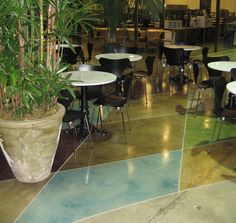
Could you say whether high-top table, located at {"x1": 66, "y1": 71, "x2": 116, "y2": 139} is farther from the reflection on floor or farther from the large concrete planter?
the large concrete planter

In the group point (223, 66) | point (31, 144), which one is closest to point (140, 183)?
point (31, 144)

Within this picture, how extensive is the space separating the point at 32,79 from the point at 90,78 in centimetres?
119

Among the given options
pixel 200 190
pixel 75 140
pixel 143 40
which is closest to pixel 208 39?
pixel 143 40

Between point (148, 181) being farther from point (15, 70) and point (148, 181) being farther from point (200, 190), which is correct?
point (15, 70)

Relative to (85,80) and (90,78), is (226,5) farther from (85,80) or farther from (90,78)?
(85,80)

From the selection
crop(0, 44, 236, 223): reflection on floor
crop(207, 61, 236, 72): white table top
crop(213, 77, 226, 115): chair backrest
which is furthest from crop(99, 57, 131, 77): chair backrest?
crop(213, 77, 226, 115): chair backrest

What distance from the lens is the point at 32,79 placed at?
296 cm

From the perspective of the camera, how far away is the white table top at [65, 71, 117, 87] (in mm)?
3799

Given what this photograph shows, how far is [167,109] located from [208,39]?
688 centimetres

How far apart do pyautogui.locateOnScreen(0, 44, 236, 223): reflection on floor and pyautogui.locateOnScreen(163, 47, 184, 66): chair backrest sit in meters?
2.45

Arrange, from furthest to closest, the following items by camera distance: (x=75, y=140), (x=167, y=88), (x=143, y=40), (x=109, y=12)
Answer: (x=143, y=40) → (x=167, y=88) → (x=109, y=12) → (x=75, y=140)

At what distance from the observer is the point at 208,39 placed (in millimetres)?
11820

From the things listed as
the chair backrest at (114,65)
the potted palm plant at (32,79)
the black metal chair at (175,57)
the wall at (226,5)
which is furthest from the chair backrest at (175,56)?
the wall at (226,5)

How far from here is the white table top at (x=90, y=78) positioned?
12.5ft
